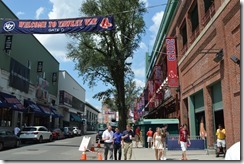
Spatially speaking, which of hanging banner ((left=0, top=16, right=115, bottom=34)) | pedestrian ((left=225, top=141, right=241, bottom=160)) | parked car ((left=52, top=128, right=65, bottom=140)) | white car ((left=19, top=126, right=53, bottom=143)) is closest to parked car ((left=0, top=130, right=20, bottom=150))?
white car ((left=19, top=126, right=53, bottom=143))

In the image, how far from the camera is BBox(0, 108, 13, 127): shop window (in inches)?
1210

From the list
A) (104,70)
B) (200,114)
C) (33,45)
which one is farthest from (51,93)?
(200,114)

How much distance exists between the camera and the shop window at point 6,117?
30.7 meters

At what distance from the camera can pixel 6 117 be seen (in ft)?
105

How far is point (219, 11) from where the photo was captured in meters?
14.3

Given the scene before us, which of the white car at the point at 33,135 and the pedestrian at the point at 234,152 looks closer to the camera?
the pedestrian at the point at 234,152

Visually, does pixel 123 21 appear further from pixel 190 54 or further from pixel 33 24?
pixel 33 24

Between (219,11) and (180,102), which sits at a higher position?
(219,11)

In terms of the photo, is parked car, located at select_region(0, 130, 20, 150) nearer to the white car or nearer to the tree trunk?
the white car

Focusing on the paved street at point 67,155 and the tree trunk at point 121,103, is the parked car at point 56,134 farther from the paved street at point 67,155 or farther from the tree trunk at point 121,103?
the paved street at point 67,155

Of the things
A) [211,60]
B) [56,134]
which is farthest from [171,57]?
[56,134]

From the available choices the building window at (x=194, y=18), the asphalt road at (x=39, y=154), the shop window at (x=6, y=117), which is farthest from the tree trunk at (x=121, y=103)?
the shop window at (x=6, y=117)

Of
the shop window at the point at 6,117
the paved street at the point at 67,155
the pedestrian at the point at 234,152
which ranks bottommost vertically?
the paved street at the point at 67,155

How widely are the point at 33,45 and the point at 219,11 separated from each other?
1221 inches
